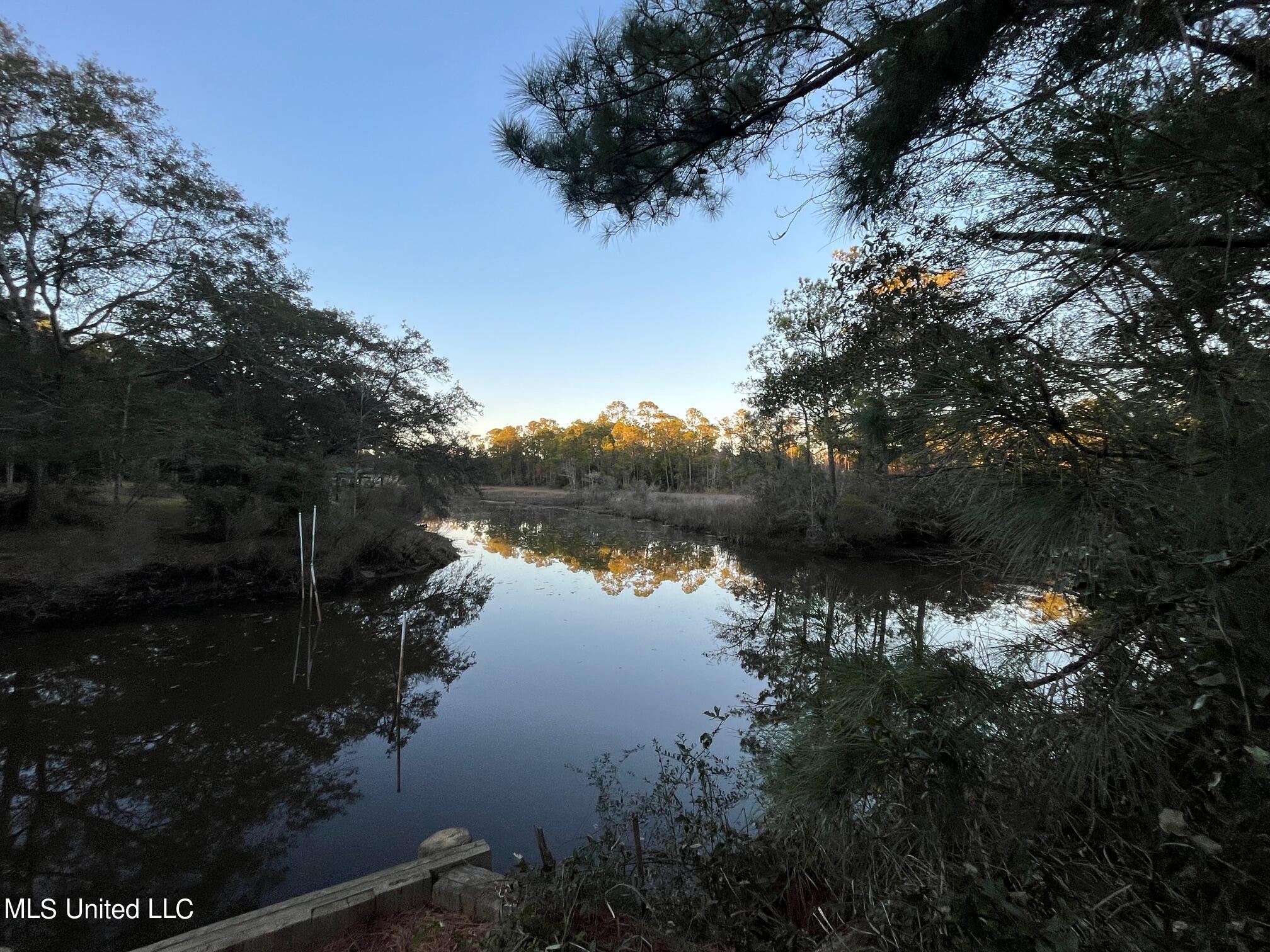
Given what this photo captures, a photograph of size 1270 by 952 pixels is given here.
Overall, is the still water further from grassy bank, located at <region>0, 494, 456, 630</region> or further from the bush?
the bush

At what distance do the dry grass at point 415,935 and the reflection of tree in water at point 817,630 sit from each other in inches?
61.6

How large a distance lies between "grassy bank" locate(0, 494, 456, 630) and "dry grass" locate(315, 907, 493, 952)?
973cm

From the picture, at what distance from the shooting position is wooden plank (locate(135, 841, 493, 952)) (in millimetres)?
2176

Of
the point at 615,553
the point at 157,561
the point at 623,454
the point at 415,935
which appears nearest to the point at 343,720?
the point at 415,935

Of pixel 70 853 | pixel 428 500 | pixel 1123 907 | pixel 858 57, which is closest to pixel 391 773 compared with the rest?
pixel 70 853

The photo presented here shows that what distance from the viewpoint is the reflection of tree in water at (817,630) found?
A: 1.80 meters

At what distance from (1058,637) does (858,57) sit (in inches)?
85.2

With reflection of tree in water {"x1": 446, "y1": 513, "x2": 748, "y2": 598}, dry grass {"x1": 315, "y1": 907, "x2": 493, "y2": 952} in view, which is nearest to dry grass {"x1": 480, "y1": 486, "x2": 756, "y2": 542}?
reflection of tree in water {"x1": 446, "y1": 513, "x2": 748, "y2": 598}

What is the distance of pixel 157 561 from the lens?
9.99 metres

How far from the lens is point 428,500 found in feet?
54.0

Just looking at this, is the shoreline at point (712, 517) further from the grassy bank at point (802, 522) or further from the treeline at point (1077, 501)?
the treeline at point (1077, 501)

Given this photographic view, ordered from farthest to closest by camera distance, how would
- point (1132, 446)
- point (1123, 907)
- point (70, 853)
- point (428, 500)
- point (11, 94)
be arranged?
point (428, 500), point (11, 94), point (70, 853), point (1132, 446), point (1123, 907)

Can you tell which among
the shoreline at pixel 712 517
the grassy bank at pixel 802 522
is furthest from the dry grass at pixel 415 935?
the grassy bank at pixel 802 522

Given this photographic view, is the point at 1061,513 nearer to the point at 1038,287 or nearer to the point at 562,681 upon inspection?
the point at 1038,287
